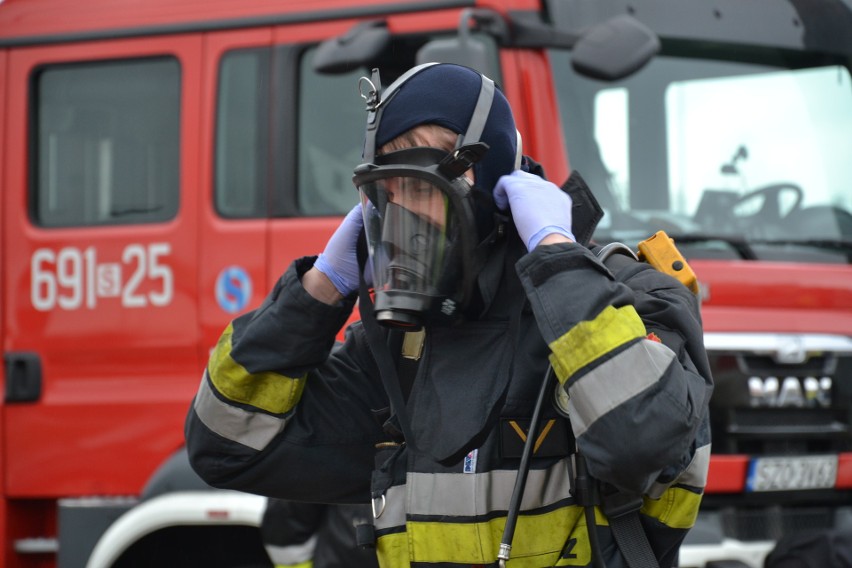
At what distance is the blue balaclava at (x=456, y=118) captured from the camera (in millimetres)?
1985

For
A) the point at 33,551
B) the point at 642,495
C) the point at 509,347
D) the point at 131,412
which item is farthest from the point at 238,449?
the point at 33,551

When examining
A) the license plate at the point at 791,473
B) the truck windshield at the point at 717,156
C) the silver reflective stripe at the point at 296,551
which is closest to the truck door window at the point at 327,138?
the truck windshield at the point at 717,156

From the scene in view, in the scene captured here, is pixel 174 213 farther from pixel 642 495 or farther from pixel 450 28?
pixel 642 495

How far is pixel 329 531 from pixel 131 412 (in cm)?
95

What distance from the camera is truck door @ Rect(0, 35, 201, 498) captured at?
3.87m

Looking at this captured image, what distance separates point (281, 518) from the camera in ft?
11.0

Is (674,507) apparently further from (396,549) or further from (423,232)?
(423,232)

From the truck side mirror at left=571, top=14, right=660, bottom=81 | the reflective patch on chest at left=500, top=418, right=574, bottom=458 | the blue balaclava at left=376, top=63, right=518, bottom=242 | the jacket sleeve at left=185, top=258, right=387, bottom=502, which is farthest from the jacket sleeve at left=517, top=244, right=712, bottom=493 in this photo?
the truck side mirror at left=571, top=14, right=660, bottom=81

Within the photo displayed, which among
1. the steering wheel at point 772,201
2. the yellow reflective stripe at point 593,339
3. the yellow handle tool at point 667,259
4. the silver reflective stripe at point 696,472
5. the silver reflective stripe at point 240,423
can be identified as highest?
the steering wheel at point 772,201

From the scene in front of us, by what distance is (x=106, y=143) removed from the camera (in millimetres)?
4078

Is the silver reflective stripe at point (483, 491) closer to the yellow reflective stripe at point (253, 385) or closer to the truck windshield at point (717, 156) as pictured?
the yellow reflective stripe at point (253, 385)

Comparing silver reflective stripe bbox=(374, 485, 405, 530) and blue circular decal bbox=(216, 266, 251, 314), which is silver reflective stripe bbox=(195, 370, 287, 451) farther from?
blue circular decal bbox=(216, 266, 251, 314)

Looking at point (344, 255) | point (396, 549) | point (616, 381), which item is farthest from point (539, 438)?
point (344, 255)

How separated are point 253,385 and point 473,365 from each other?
1.47ft
